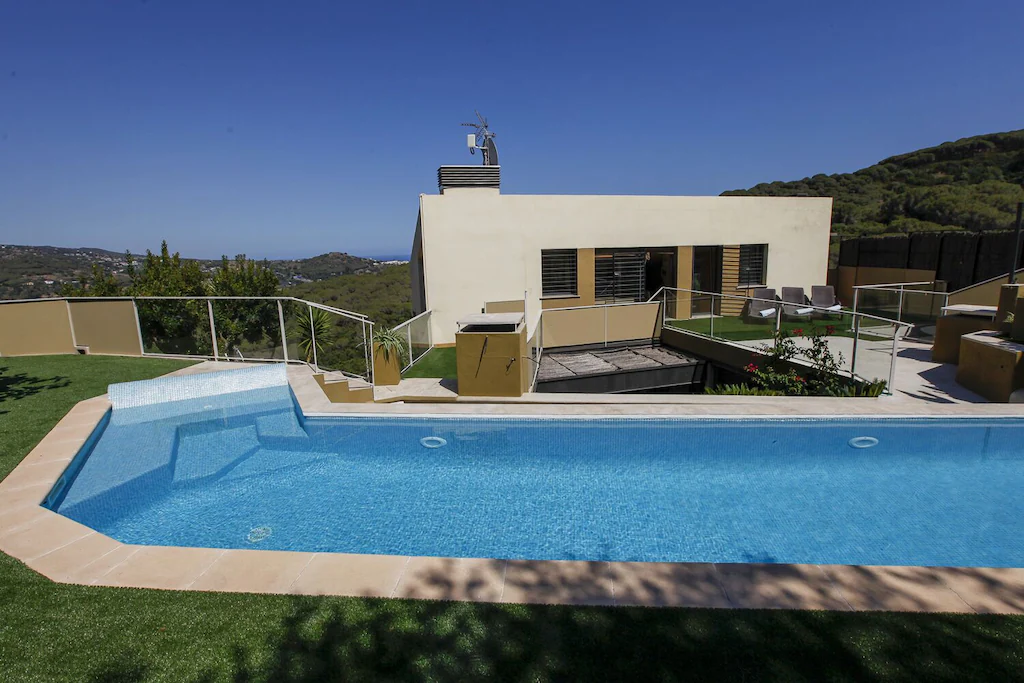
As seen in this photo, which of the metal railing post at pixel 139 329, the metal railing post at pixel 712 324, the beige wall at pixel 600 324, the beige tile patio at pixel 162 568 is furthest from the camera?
the beige wall at pixel 600 324

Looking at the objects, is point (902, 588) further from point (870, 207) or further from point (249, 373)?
point (870, 207)

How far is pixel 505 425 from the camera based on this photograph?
710 cm

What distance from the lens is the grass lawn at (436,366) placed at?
10.4 m

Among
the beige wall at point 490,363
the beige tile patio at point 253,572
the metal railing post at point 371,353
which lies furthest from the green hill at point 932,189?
the beige tile patio at point 253,572

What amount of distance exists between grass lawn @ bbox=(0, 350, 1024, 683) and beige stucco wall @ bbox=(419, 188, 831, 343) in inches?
392

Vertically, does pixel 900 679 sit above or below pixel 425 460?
above

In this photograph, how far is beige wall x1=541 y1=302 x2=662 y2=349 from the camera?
40.2 feet

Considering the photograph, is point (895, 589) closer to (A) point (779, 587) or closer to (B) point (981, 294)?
(A) point (779, 587)

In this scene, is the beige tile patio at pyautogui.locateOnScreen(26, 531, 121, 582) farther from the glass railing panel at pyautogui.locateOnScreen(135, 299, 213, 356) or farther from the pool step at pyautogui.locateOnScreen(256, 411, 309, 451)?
the glass railing panel at pyautogui.locateOnScreen(135, 299, 213, 356)

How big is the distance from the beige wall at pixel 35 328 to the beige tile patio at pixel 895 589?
43.9 feet

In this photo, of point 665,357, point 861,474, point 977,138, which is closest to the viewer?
point 861,474

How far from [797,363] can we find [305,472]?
28.0 feet

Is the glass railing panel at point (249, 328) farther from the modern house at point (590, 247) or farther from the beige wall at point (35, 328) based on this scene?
the modern house at point (590, 247)

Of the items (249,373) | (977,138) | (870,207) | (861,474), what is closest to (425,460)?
(249,373)
